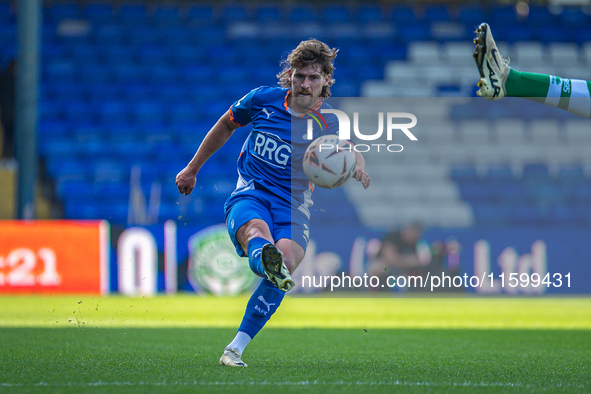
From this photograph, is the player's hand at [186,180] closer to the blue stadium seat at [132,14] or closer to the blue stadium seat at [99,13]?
the blue stadium seat at [132,14]

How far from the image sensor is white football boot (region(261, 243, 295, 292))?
3188 mm

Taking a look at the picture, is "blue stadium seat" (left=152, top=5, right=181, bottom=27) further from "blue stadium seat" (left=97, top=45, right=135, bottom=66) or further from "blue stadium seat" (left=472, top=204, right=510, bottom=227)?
"blue stadium seat" (left=472, top=204, right=510, bottom=227)

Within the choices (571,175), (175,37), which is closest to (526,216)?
(571,175)

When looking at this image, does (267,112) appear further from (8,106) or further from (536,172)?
(8,106)

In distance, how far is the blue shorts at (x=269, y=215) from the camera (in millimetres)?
3721

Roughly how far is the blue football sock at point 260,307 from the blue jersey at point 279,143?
0.53 m

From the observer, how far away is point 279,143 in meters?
3.91

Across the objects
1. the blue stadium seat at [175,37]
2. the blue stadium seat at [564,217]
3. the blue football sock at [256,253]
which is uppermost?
the blue stadium seat at [175,37]

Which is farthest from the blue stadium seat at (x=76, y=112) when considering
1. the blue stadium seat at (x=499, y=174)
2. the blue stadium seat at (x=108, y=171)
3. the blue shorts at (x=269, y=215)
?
the blue shorts at (x=269, y=215)

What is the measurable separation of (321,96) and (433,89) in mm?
9844

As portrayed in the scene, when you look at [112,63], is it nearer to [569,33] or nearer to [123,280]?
[123,280]

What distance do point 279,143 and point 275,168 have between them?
15cm

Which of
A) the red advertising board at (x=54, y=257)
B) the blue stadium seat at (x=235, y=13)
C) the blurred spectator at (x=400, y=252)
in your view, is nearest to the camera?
the red advertising board at (x=54, y=257)

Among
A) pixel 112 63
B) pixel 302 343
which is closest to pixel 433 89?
pixel 112 63
